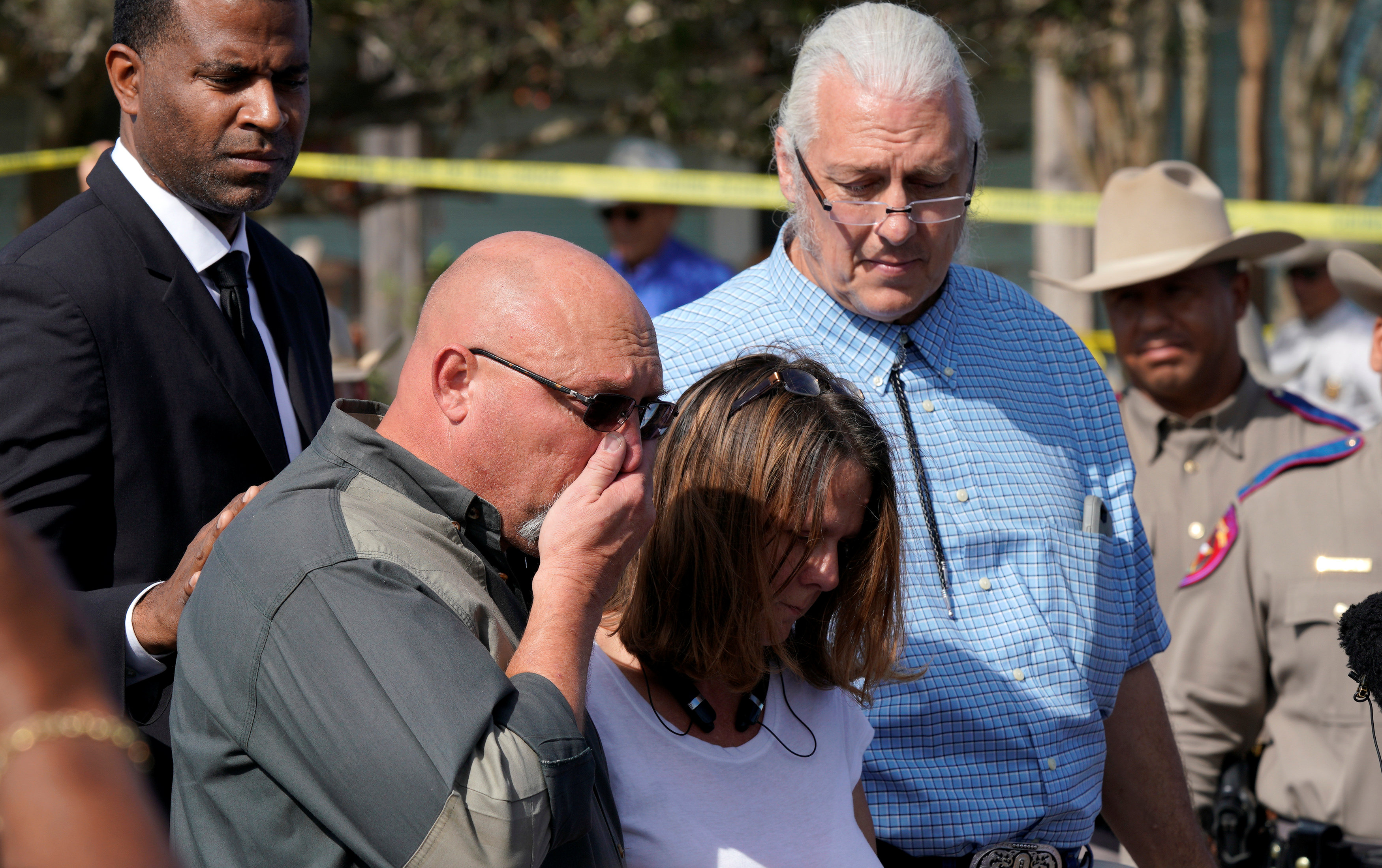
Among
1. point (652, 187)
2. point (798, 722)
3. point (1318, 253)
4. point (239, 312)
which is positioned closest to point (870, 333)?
point (798, 722)

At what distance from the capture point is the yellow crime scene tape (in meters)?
7.61

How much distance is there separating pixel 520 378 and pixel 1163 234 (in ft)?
11.6

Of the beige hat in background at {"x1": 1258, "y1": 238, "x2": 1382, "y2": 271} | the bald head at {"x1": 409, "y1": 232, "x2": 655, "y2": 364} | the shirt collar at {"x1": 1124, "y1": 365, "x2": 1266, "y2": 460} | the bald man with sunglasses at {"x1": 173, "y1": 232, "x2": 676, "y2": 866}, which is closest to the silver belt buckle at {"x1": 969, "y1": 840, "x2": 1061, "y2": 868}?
the bald man with sunglasses at {"x1": 173, "y1": 232, "x2": 676, "y2": 866}

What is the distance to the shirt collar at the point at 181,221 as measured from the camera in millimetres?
2566

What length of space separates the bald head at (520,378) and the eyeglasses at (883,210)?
0.92 m

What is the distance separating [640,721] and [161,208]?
1351mm

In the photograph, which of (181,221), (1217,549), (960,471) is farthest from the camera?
(1217,549)

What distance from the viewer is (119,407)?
2287mm

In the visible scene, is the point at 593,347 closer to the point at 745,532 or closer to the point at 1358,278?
the point at 745,532

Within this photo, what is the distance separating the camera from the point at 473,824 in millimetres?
1550

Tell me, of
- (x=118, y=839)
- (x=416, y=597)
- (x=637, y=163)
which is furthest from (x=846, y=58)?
(x=637, y=163)

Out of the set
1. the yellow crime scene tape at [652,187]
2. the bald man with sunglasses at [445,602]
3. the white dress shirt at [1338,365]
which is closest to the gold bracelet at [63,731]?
the bald man with sunglasses at [445,602]

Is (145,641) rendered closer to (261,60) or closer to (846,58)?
(261,60)

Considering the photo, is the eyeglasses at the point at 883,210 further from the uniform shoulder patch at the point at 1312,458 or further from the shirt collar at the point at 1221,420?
the shirt collar at the point at 1221,420
